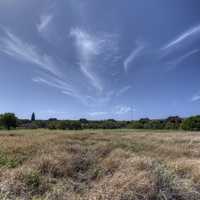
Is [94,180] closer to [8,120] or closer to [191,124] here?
[191,124]

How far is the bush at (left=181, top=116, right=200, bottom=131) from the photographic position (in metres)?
57.8

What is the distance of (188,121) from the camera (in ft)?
198

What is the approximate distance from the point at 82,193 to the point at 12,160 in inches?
129

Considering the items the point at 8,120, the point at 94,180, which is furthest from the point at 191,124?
the point at 94,180

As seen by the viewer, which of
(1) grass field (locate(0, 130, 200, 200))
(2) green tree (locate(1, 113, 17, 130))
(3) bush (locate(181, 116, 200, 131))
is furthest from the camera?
(2) green tree (locate(1, 113, 17, 130))

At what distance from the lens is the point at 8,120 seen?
61.3m

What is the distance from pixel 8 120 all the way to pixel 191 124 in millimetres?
46325

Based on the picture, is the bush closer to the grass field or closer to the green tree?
the green tree

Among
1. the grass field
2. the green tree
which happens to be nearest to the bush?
the green tree

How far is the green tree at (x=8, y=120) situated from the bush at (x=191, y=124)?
43.5 m

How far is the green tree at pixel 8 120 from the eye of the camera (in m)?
60.7

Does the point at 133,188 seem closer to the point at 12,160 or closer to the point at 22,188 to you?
the point at 22,188

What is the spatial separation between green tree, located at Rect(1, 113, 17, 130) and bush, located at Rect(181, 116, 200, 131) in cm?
4346

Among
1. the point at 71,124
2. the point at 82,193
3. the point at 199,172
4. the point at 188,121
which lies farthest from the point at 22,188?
the point at 188,121
